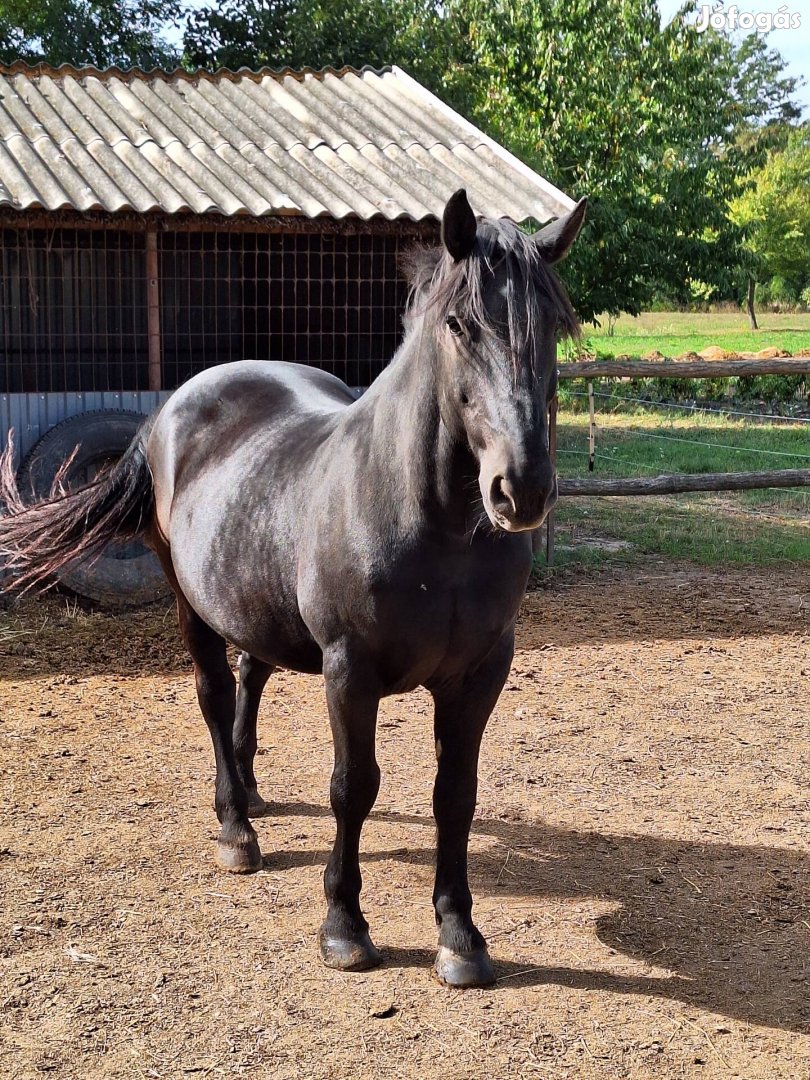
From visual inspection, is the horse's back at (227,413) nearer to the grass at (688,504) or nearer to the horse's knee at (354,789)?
the horse's knee at (354,789)

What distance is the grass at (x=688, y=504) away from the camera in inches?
348

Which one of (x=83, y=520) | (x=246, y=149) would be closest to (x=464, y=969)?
(x=83, y=520)

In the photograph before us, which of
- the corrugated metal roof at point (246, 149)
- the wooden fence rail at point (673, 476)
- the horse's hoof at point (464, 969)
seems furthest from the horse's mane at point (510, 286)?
the wooden fence rail at point (673, 476)

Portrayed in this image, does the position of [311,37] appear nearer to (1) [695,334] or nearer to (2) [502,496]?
(2) [502,496]

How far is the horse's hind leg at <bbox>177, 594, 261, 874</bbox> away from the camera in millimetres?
3881

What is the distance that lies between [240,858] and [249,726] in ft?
2.09

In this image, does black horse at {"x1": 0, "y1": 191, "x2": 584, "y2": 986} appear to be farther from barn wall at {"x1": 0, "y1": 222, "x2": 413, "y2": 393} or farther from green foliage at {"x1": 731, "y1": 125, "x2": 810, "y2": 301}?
green foliage at {"x1": 731, "y1": 125, "x2": 810, "y2": 301}

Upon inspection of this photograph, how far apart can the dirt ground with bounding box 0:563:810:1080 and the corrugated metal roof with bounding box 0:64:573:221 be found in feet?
9.33

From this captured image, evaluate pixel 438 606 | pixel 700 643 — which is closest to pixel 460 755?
pixel 438 606

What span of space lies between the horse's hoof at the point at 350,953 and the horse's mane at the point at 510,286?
1746 mm

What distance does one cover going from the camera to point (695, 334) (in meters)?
36.0

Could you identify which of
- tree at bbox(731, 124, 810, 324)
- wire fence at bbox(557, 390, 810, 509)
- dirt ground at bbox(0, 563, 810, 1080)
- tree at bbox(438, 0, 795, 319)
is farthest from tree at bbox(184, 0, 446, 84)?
tree at bbox(731, 124, 810, 324)

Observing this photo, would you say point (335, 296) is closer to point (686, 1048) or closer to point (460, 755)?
point (460, 755)

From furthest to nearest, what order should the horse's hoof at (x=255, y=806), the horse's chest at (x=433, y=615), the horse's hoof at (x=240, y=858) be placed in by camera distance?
the horse's hoof at (x=255, y=806) < the horse's hoof at (x=240, y=858) < the horse's chest at (x=433, y=615)
